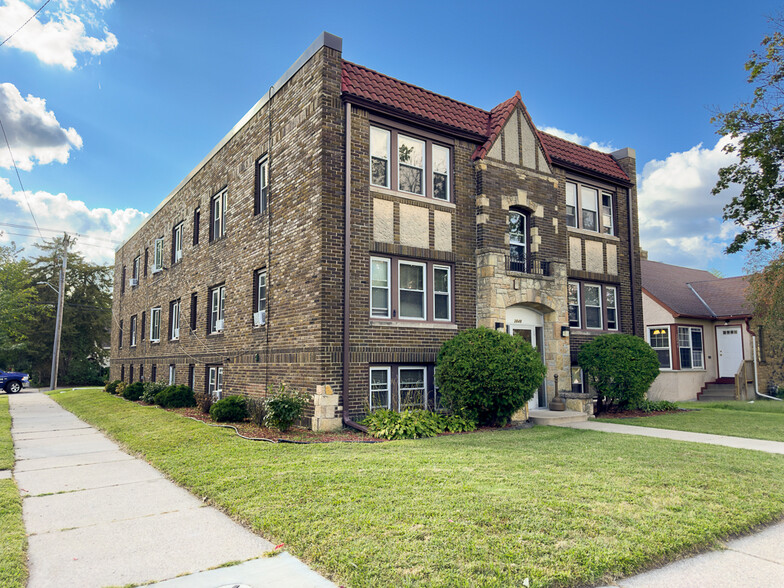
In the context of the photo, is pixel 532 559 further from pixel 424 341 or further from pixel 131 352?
pixel 131 352

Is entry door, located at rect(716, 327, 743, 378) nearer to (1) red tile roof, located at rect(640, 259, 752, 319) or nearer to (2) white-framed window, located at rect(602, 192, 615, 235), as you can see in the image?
(1) red tile roof, located at rect(640, 259, 752, 319)

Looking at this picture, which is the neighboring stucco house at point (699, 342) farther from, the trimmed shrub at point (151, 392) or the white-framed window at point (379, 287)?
the trimmed shrub at point (151, 392)

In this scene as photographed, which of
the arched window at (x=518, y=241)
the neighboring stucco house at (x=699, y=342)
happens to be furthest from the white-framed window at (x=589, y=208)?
the neighboring stucco house at (x=699, y=342)

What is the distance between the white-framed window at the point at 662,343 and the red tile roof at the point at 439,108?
1020cm

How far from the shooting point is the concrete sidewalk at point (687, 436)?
9.59 metres

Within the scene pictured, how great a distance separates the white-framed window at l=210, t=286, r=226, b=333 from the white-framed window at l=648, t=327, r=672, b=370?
1736cm

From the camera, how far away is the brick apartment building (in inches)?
457

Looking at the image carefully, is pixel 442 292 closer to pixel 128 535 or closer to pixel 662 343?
pixel 128 535

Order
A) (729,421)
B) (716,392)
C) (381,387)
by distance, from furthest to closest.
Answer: (716,392) < (729,421) < (381,387)

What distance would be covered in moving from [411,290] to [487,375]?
9.30ft

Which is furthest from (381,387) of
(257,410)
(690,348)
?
(690,348)

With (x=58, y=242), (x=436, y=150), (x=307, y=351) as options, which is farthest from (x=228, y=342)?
(x=58, y=242)

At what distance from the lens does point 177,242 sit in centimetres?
2173

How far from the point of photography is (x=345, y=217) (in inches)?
457
